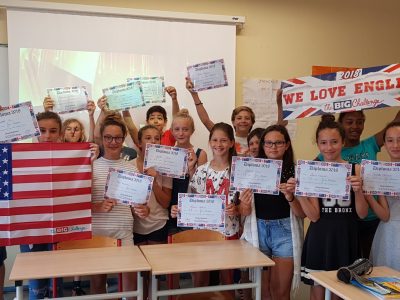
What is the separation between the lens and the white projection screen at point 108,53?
387 cm

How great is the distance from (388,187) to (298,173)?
1.84 feet

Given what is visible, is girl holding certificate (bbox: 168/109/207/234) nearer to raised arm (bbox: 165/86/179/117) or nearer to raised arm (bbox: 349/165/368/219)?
raised arm (bbox: 165/86/179/117)

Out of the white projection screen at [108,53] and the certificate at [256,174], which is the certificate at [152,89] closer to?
the white projection screen at [108,53]

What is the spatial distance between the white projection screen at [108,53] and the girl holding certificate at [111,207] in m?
1.24

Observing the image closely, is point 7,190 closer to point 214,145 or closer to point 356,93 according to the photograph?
point 214,145

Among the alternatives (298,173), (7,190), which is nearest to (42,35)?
(7,190)

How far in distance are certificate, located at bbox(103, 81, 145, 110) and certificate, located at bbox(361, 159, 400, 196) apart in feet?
6.29

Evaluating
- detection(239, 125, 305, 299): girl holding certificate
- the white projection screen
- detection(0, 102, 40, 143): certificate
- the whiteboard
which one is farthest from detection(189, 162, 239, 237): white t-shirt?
the whiteboard

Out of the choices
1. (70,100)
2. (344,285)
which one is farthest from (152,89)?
(344,285)

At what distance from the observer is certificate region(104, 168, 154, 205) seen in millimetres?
2717

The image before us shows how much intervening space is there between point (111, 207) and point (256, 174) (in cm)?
104

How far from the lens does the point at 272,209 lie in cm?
278

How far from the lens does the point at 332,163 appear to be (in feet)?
8.23

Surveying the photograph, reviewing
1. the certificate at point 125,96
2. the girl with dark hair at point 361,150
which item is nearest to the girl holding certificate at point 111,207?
the certificate at point 125,96
